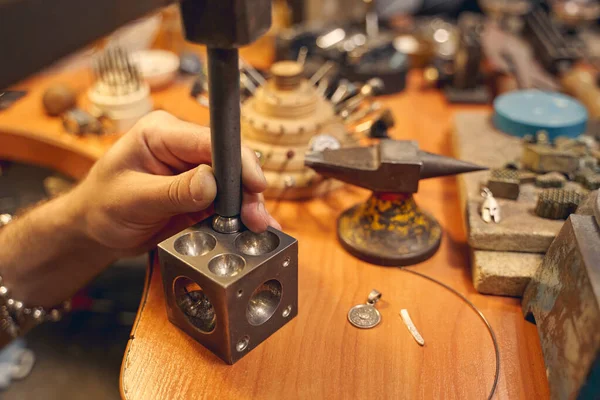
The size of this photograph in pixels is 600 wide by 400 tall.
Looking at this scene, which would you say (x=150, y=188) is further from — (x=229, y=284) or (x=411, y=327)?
(x=411, y=327)

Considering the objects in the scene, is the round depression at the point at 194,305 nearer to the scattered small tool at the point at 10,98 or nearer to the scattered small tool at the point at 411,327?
the scattered small tool at the point at 411,327

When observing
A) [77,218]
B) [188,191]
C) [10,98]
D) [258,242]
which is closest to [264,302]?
[258,242]

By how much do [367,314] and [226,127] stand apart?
0.37 metres

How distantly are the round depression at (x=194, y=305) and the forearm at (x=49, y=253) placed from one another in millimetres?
263

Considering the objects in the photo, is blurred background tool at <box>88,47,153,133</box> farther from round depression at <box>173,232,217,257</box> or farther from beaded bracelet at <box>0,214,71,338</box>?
round depression at <box>173,232,217,257</box>

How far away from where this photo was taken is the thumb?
2.41 feet

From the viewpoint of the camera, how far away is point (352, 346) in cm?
79

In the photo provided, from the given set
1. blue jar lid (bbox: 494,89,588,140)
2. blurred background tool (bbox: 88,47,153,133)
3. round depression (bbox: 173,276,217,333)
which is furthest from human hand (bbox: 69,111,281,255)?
blue jar lid (bbox: 494,89,588,140)

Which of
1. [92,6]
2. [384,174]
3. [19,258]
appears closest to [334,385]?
[384,174]

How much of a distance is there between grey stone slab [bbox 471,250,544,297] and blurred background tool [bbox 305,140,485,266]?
0.10 meters

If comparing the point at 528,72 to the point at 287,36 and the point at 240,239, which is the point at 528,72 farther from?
the point at 240,239

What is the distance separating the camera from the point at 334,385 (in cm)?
73

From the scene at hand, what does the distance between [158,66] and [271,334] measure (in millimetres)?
1049

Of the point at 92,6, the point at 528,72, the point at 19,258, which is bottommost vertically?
the point at 19,258
